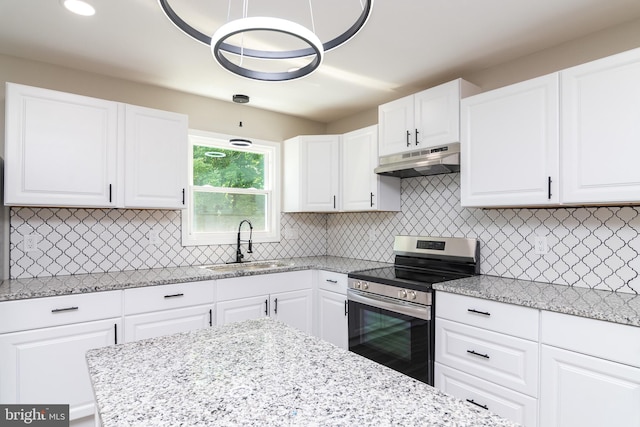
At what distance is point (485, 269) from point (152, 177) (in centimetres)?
264

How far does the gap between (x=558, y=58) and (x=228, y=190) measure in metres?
2.87

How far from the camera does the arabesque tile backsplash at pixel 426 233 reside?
6.83 feet

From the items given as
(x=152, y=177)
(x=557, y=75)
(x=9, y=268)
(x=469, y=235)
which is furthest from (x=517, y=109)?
(x=9, y=268)

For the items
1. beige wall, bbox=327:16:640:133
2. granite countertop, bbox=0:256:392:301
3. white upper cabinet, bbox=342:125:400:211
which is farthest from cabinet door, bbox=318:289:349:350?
beige wall, bbox=327:16:640:133

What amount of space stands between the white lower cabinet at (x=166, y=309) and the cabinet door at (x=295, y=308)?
1.86 ft

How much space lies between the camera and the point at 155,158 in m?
2.72

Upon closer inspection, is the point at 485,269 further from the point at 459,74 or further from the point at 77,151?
the point at 77,151

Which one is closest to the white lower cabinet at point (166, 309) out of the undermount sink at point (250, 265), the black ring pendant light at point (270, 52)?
the undermount sink at point (250, 265)

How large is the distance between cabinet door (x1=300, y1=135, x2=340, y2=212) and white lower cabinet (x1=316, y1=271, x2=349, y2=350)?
73cm

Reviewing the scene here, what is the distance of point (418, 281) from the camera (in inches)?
96.0

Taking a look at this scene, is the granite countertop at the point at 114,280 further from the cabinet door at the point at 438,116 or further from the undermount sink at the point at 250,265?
the cabinet door at the point at 438,116

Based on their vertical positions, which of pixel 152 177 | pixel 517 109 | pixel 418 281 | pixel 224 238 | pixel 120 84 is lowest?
pixel 418 281

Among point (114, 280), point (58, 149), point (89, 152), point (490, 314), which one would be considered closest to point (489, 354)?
point (490, 314)

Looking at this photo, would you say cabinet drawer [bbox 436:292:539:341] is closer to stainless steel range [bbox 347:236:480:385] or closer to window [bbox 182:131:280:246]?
stainless steel range [bbox 347:236:480:385]
